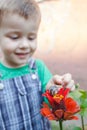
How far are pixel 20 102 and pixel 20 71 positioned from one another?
11 cm

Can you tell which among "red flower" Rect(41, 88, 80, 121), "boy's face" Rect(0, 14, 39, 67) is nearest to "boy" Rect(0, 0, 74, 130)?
"boy's face" Rect(0, 14, 39, 67)

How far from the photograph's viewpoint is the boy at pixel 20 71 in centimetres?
133

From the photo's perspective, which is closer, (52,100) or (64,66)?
(52,100)

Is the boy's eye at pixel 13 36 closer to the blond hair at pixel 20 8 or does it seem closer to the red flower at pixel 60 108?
the blond hair at pixel 20 8

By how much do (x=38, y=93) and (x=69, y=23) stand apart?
188cm

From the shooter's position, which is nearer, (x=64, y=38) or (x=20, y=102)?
(x=20, y=102)

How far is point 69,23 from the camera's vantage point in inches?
129

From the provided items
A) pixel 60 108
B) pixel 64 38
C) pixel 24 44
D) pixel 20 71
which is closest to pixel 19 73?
pixel 20 71

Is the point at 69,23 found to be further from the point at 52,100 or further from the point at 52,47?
the point at 52,100

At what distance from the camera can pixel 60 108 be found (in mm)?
1111

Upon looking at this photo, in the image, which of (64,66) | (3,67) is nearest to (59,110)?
(3,67)

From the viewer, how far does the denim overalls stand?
4.67 ft

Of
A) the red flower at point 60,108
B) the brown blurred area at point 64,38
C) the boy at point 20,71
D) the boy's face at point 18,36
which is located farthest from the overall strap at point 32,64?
the brown blurred area at point 64,38

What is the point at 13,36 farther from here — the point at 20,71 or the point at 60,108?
the point at 60,108
